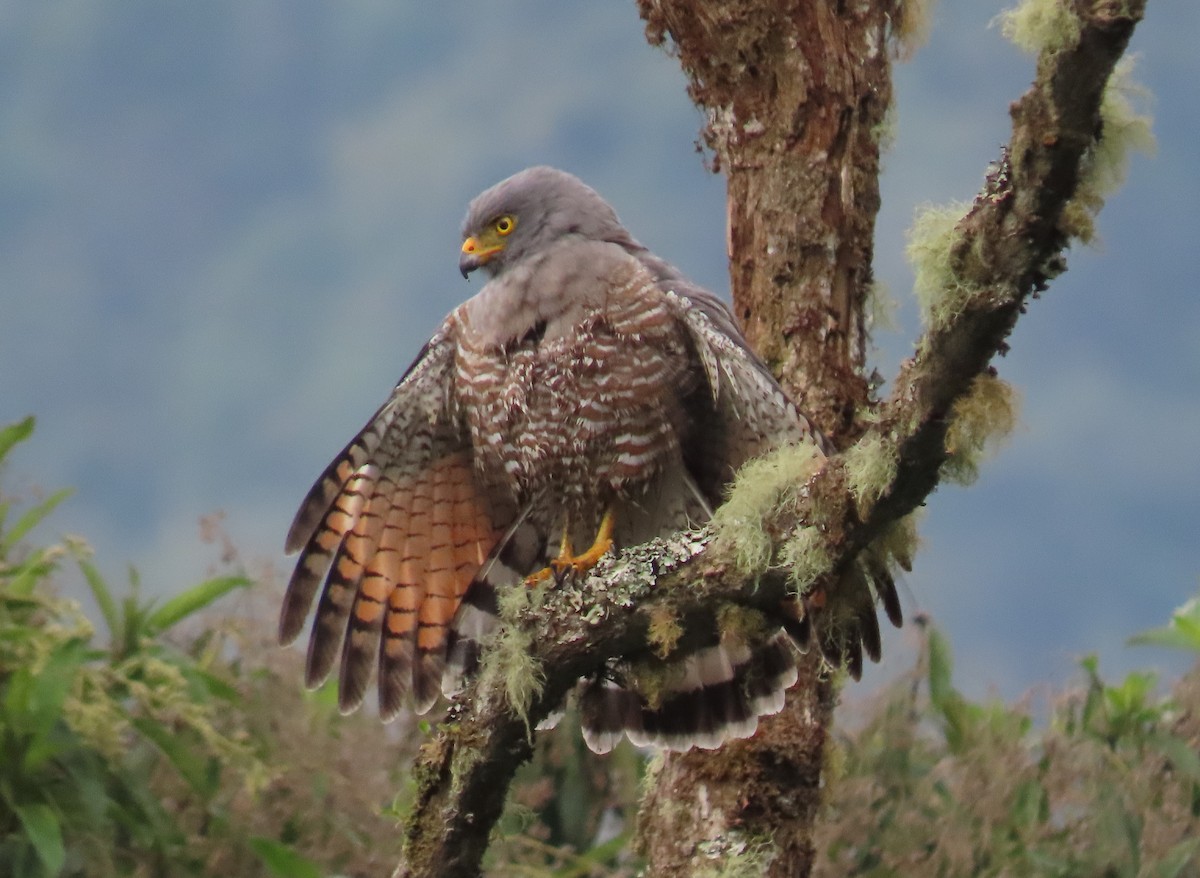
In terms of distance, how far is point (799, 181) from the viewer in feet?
15.5

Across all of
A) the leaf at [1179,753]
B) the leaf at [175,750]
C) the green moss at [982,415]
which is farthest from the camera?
the leaf at [1179,753]

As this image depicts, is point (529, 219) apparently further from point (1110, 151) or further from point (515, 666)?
point (1110, 151)

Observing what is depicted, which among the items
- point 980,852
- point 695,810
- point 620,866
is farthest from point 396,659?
point 980,852

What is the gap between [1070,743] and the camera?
5.84 meters

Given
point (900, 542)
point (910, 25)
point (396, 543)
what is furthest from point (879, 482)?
point (910, 25)

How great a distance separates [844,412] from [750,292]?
499mm

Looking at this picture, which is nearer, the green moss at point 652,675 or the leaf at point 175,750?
the green moss at point 652,675

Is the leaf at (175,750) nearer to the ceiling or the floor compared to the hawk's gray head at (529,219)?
nearer to the floor

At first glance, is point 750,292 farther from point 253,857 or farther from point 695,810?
point 253,857

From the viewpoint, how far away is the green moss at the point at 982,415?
301 centimetres

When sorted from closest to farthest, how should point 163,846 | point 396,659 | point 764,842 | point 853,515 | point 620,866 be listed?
point 853,515 < point 764,842 < point 396,659 < point 163,846 < point 620,866

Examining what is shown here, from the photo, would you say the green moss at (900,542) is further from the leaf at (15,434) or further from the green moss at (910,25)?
the leaf at (15,434)

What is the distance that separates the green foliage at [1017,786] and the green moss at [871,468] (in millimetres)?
2414

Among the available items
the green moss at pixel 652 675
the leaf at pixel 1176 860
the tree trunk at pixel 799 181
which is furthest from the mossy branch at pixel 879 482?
the leaf at pixel 1176 860
